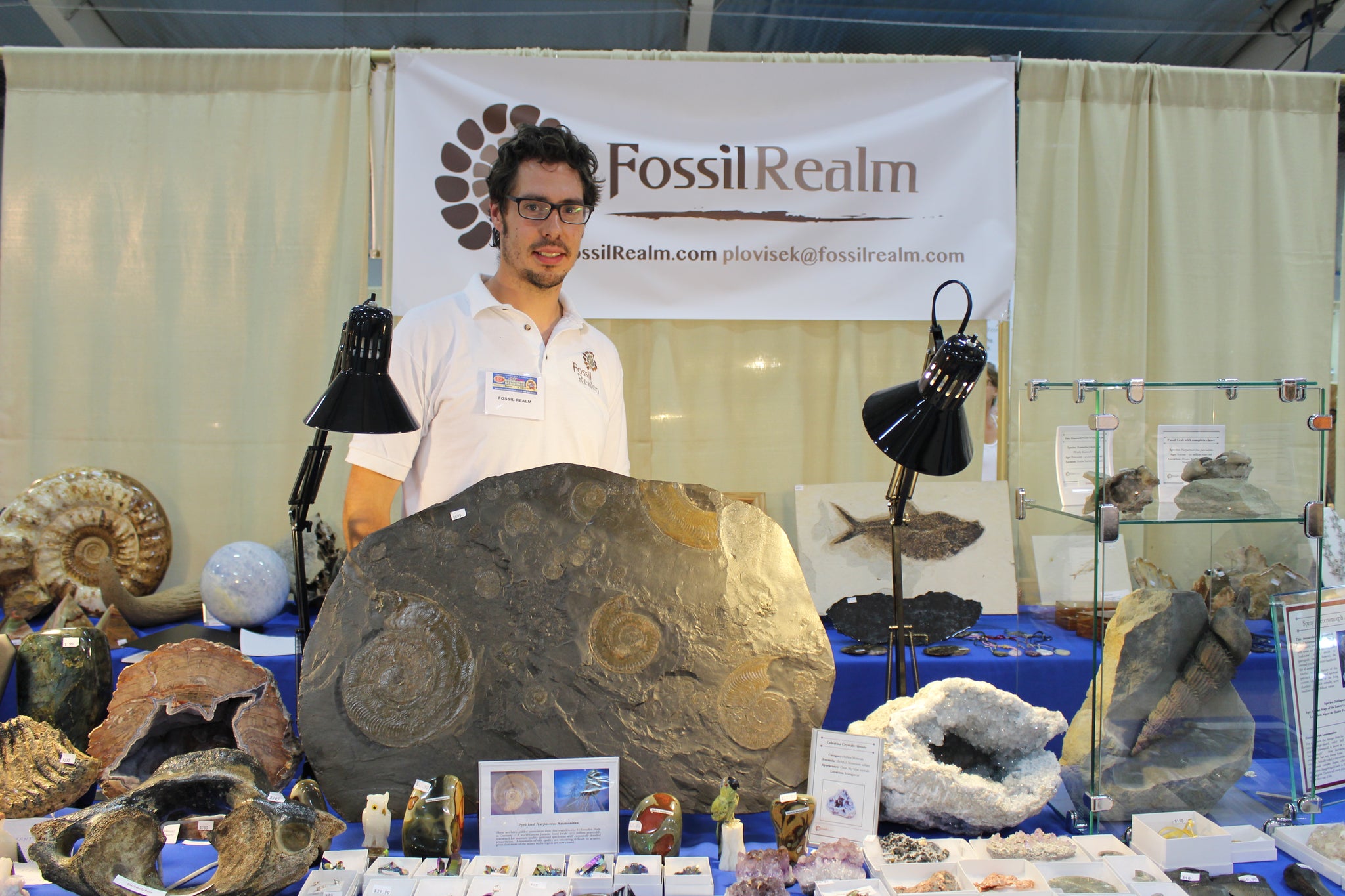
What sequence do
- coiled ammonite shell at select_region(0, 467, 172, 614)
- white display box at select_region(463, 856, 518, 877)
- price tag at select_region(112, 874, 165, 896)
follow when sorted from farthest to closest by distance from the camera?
1. coiled ammonite shell at select_region(0, 467, 172, 614)
2. white display box at select_region(463, 856, 518, 877)
3. price tag at select_region(112, 874, 165, 896)

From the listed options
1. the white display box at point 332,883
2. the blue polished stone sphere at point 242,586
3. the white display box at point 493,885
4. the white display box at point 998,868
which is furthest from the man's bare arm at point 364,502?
the white display box at point 998,868

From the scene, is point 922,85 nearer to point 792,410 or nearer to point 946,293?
point 946,293

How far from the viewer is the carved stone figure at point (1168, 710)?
6.11 ft

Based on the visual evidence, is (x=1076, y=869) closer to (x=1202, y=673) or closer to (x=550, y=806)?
(x=1202, y=673)

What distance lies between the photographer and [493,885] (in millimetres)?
1548

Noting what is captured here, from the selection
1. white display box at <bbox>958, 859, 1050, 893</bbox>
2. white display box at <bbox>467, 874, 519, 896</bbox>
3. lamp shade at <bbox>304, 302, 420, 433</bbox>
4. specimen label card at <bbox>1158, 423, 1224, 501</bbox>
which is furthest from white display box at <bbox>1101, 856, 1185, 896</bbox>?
lamp shade at <bbox>304, 302, 420, 433</bbox>

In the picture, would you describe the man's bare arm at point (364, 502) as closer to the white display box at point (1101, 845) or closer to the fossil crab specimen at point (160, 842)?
the fossil crab specimen at point (160, 842)

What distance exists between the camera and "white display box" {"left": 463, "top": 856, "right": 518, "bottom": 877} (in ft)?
5.24

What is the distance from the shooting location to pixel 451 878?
1.56m

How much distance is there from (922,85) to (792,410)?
1.30 m

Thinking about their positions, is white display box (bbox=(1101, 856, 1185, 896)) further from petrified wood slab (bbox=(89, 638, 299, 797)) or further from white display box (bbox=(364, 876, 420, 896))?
petrified wood slab (bbox=(89, 638, 299, 797))

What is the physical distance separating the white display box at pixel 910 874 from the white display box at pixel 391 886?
28.8 inches

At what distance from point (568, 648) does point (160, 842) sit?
81 centimetres

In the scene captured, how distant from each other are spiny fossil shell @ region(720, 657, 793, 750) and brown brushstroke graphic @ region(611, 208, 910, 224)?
198cm
